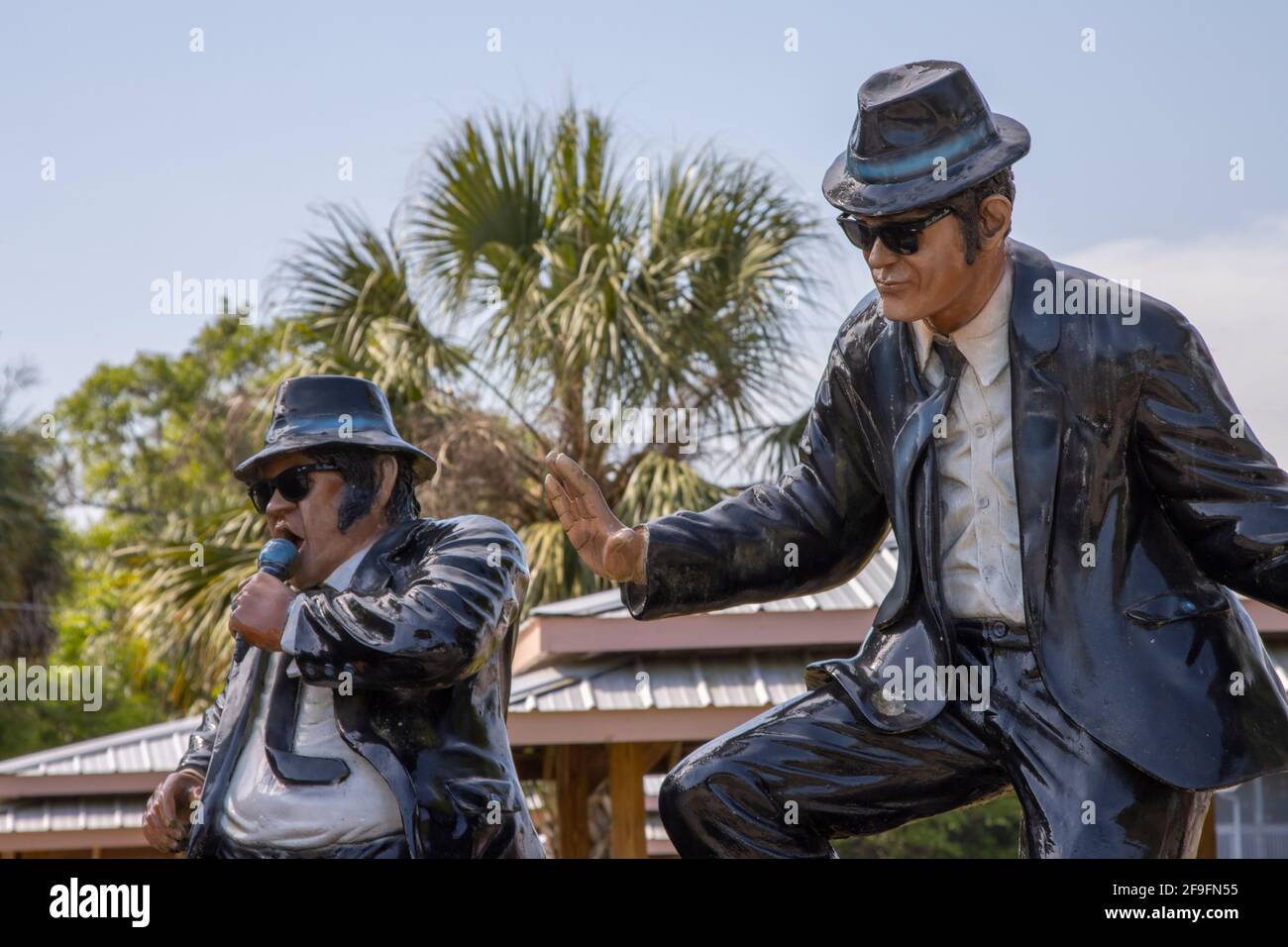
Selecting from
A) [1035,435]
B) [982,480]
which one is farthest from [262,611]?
[1035,435]

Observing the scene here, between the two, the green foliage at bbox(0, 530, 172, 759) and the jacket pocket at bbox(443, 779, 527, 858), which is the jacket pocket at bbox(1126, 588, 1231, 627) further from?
the green foliage at bbox(0, 530, 172, 759)

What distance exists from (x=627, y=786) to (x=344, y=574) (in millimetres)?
6117

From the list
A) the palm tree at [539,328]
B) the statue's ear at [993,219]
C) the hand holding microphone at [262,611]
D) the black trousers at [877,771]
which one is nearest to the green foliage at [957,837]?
the palm tree at [539,328]

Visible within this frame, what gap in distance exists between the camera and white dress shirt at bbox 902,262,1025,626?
363 centimetres

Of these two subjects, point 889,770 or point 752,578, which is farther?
point 752,578

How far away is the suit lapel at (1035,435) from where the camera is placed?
3.55 metres

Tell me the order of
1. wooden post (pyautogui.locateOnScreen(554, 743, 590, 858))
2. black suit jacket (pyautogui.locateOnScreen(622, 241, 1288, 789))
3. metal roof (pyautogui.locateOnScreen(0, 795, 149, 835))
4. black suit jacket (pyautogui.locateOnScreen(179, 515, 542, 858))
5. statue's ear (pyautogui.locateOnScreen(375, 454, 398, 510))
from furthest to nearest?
metal roof (pyautogui.locateOnScreen(0, 795, 149, 835)) → wooden post (pyautogui.locateOnScreen(554, 743, 590, 858)) → statue's ear (pyautogui.locateOnScreen(375, 454, 398, 510)) → black suit jacket (pyautogui.locateOnScreen(179, 515, 542, 858)) → black suit jacket (pyautogui.locateOnScreen(622, 241, 1288, 789))

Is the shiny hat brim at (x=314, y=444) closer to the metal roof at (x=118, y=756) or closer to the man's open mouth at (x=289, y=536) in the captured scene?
the man's open mouth at (x=289, y=536)

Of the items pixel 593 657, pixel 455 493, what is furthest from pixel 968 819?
pixel 593 657

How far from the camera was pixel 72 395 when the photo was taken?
116 feet

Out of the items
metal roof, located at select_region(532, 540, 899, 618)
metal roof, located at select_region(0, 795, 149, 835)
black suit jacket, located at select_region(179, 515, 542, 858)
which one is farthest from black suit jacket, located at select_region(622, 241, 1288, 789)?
metal roof, located at select_region(0, 795, 149, 835)

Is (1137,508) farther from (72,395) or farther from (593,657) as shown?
(72,395)

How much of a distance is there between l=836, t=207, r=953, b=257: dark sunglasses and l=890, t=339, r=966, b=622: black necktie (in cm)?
24
